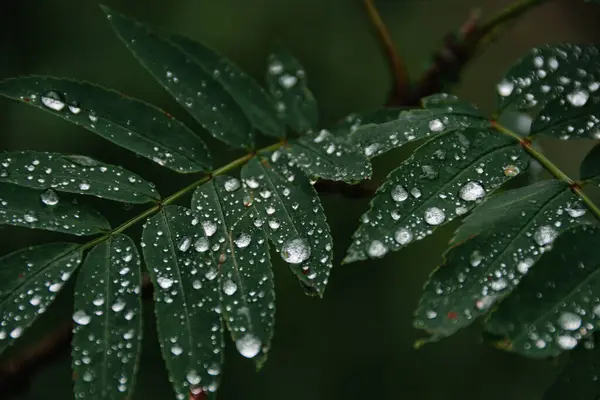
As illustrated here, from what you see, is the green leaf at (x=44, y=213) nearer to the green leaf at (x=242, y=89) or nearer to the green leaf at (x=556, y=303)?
the green leaf at (x=242, y=89)

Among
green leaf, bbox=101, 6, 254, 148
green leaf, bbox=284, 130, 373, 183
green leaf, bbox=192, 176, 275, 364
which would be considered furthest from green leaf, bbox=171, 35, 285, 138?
green leaf, bbox=192, 176, 275, 364

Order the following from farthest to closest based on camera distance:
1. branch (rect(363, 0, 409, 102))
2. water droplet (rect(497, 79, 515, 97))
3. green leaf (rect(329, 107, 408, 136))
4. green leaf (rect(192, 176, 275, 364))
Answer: branch (rect(363, 0, 409, 102)), green leaf (rect(329, 107, 408, 136)), water droplet (rect(497, 79, 515, 97)), green leaf (rect(192, 176, 275, 364))

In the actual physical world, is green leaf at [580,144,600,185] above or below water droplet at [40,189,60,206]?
below

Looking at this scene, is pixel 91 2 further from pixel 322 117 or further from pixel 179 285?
pixel 179 285

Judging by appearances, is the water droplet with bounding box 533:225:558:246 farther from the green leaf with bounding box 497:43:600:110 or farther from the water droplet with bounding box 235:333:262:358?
the water droplet with bounding box 235:333:262:358

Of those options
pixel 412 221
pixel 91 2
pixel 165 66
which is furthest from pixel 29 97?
pixel 91 2

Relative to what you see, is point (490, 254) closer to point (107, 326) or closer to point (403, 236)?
point (403, 236)
